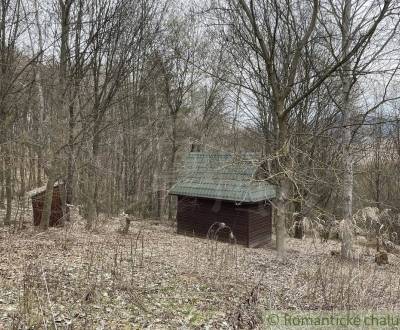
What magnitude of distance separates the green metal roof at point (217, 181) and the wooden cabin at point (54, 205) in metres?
4.86

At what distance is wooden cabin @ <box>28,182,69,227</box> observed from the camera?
1019cm

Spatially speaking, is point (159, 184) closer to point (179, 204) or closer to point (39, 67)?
point (179, 204)

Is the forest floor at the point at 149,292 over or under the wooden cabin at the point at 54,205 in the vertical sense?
under

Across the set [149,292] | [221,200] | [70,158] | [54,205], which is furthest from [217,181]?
[149,292]

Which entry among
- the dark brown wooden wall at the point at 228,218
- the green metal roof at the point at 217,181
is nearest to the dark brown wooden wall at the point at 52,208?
the green metal roof at the point at 217,181

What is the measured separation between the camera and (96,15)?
10547mm

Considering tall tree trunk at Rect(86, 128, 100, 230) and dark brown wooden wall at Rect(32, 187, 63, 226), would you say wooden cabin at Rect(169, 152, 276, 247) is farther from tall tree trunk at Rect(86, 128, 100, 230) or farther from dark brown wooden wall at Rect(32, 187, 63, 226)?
dark brown wooden wall at Rect(32, 187, 63, 226)

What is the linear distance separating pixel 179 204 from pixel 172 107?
6.61 metres

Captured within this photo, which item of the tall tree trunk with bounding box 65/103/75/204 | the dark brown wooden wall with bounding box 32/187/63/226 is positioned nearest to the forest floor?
the dark brown wooden wall with bounding box 32/187/63/226

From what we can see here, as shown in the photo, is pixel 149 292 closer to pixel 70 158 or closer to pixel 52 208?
pixel 70 158

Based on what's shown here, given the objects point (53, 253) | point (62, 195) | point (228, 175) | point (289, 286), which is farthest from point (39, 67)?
point (289, 286)

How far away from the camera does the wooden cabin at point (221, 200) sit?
12.9 meters

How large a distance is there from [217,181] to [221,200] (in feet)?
2.43

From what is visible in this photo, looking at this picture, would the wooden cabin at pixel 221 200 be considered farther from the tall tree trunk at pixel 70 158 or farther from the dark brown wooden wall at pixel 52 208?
the dark brown wooden wall at pixel 52 208
